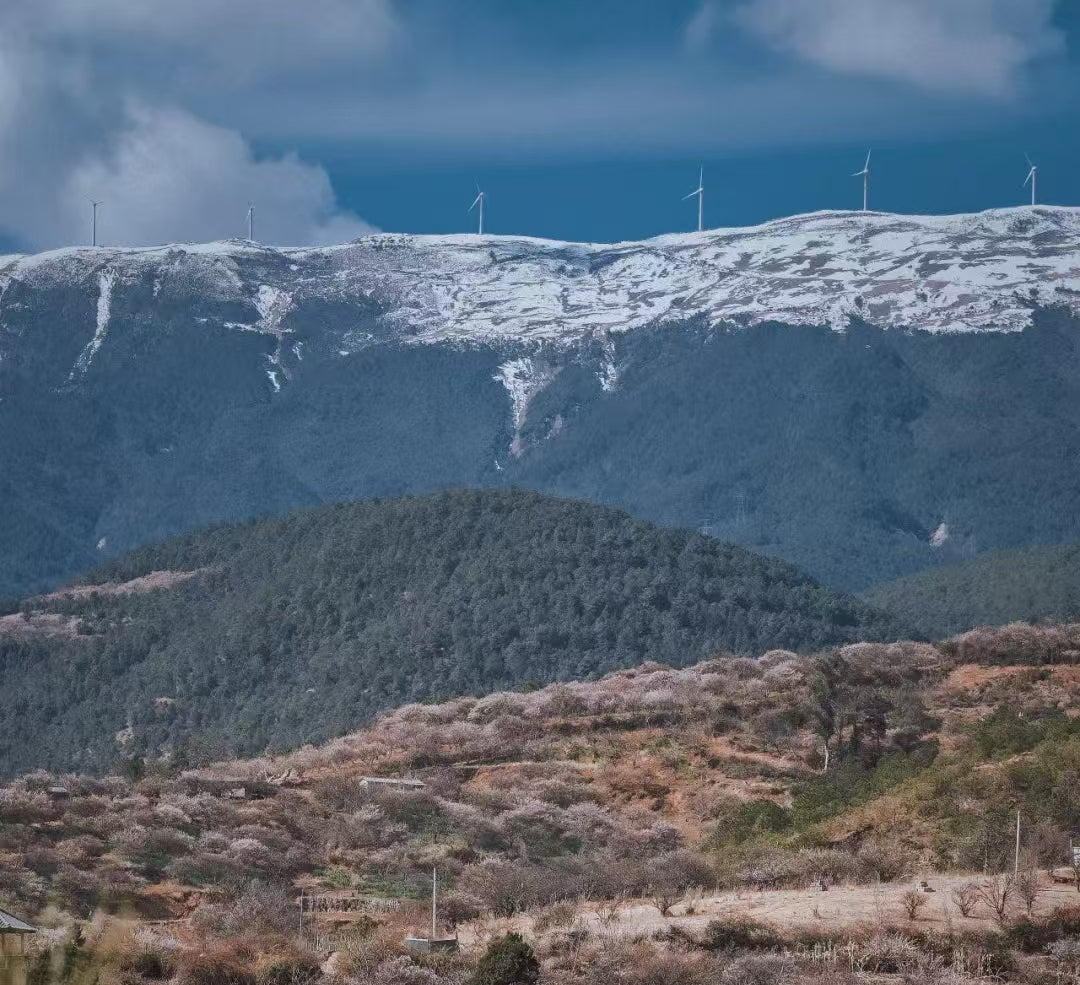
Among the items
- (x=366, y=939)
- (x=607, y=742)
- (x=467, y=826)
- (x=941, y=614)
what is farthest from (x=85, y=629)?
(x=366, y=939)

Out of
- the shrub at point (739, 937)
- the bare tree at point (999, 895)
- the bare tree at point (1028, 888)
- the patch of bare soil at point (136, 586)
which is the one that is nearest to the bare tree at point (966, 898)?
the bare tree at point (999, 895)

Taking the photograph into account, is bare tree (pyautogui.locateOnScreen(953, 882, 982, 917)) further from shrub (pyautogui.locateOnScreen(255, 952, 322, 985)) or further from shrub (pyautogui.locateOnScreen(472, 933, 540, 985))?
shrub (pyautogui.locateOnScreen(255, 952, 322, 985))

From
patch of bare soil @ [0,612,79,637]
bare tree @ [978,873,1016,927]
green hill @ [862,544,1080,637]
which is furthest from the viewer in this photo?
patch of bare soil @ [0,612,79,637]

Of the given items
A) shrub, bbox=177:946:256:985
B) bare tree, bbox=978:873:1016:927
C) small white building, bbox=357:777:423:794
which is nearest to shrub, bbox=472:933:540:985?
shrub, bbox=177:946:256:985

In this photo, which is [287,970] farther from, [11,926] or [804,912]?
[804,912]

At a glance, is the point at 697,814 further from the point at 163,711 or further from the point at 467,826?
the point at 163,711

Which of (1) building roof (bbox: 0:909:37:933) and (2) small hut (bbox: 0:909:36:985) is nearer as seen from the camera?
(2) small hut (bbox: 0:909:36:985)

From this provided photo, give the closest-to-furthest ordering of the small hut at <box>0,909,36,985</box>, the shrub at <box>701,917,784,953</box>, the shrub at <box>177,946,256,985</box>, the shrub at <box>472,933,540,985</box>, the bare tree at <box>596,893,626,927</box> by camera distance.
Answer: the small hut at <box>0,909,36,985</box> < the shrub at <box>472,933,540,985</box> < the shrub at <box>177,946,256,985</box> < the shrub at <box>701,917,784,953</box> < the bare tree at <box>596,893,626,927</box>
